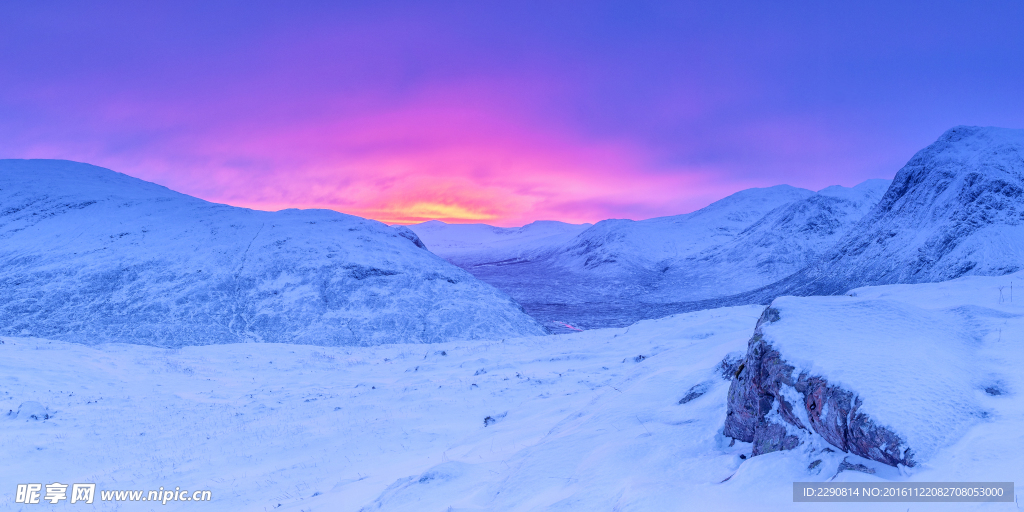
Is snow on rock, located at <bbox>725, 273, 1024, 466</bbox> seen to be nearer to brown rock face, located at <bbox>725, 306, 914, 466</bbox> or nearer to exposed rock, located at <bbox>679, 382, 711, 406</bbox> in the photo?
brown rock face, located at <bbox>725, 306, 914, 466</bbox>

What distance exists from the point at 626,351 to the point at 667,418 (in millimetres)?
9865

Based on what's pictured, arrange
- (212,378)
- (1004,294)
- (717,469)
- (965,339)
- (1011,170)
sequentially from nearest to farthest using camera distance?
(717,469)
(965,339)
(1004,294)
(212,378)
(1011,170)

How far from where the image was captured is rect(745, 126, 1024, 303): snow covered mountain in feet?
124

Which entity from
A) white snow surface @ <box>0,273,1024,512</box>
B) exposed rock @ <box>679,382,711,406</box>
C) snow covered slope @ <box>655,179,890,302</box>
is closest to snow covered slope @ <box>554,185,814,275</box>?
snow covered slope @ <box>655,179,890,302</box>

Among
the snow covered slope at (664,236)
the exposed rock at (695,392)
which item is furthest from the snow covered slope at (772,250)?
the exposed rock at (695,392)

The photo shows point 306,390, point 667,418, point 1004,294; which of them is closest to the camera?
point 667,418

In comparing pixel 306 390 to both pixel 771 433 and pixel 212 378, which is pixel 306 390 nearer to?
pixel 212 378

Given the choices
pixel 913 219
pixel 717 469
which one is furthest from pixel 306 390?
pixel 913 219

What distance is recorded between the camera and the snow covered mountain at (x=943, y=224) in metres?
37.8

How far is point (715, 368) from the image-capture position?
913 cm

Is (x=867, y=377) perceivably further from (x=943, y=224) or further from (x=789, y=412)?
(x=943, y=224)

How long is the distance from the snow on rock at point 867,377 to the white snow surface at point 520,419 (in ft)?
0.12

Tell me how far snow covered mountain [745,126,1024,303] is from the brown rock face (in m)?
39.0

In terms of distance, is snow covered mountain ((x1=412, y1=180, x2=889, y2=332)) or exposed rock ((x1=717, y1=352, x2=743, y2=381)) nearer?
exposed rock ((x1=717, y1=352, x2=743, y2=381))
